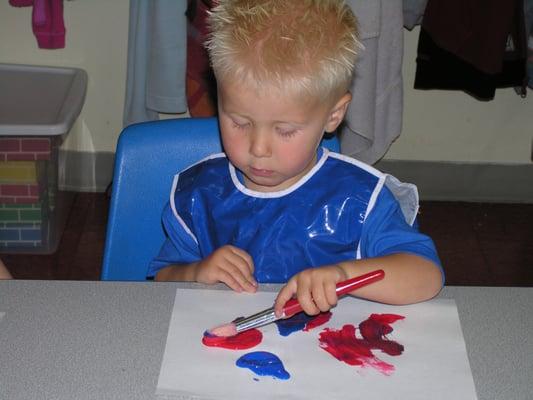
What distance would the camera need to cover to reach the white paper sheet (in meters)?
0.86

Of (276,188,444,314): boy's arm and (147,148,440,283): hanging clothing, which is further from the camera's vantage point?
(147,148,440,283): hanging clothing

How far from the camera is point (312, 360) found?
907 millimetres

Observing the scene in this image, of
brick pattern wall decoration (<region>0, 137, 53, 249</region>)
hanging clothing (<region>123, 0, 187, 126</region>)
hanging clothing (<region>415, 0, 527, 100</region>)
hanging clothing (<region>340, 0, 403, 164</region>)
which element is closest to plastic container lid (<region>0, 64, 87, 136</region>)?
brick pattern wall decoration (<region>0, 137, 53, 249</region>)

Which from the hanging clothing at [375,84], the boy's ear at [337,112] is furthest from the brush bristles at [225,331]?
the hanging clothing at [375,84]

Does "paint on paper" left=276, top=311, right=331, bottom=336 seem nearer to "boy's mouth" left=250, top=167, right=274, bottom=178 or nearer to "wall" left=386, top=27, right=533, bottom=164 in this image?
"boy's mouth" left=250, top=167, right=274, bottom=178

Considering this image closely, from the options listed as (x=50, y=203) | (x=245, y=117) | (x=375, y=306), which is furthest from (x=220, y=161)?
(x=50, y=203)

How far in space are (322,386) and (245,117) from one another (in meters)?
0.34

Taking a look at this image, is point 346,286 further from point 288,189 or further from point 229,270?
point 288,189

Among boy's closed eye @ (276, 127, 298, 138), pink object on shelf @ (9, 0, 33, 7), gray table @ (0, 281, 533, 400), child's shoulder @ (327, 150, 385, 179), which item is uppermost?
boy's closed eye @ (276, 127, 298, 138)

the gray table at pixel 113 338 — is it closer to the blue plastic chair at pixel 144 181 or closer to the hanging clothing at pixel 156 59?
the blue plastic chair at pixel 144 181

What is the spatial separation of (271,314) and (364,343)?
11cm

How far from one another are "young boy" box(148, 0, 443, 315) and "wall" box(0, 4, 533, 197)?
1331 mm

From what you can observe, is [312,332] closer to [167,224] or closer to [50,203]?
[167,224]

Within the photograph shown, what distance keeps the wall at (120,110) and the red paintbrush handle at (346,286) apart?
5.40ft
